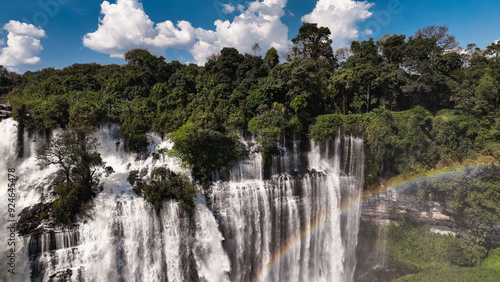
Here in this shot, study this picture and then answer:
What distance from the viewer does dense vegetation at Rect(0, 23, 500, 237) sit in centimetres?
2097

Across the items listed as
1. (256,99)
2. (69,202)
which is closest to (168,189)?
(69,202)

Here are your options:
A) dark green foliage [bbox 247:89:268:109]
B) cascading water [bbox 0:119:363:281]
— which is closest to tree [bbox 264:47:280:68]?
dark green foliage [bbox 247:89:268:109]

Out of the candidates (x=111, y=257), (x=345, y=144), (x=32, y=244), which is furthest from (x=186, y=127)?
(x=345, y=144)

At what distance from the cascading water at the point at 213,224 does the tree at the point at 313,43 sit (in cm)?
1561

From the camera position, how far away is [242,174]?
22.0 meters

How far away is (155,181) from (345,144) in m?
18.1

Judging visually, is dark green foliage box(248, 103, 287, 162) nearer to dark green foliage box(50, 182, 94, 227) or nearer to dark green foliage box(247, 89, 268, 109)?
dark green foliage box(247, 89, 268, 109)

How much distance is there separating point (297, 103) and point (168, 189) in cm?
1511

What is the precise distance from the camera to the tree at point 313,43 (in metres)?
33.2

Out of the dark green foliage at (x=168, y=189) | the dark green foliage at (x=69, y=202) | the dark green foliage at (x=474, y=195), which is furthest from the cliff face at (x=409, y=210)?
the dark green foliage at (x=69, y=202)

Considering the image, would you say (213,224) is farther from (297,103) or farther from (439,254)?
(439,254)

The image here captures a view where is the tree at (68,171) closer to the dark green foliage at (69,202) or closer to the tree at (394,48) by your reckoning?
the dark green foliage at (69,202)

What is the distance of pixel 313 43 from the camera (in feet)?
112

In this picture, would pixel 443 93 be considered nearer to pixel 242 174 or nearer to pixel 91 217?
pixel 242 174
